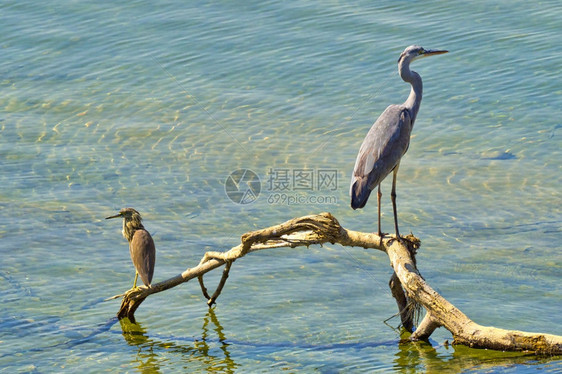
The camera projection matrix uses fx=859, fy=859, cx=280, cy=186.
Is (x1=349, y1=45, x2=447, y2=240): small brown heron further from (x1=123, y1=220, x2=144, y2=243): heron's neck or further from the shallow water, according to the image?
(x1=123, y1=220, x2=144, y2=243): heron's neck

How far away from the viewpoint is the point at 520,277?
9555 millimetres

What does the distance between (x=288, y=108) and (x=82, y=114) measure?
3.64m

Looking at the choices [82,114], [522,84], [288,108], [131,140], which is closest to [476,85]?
[522,84]

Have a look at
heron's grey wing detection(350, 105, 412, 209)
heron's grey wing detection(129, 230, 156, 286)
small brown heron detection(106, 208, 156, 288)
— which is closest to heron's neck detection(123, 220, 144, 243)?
small brown heron detection(106, 208, 156, 288)

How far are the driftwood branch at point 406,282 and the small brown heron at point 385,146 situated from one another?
671 mm

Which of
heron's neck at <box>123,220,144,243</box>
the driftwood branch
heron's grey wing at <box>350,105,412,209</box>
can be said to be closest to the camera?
the driftwood branch

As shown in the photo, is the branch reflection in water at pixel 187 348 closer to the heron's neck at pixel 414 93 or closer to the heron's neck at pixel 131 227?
the heron's neck at pixel 131 227

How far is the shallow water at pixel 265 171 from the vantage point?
852 centimetres

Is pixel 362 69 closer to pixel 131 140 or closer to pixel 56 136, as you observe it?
pixel 131 140
